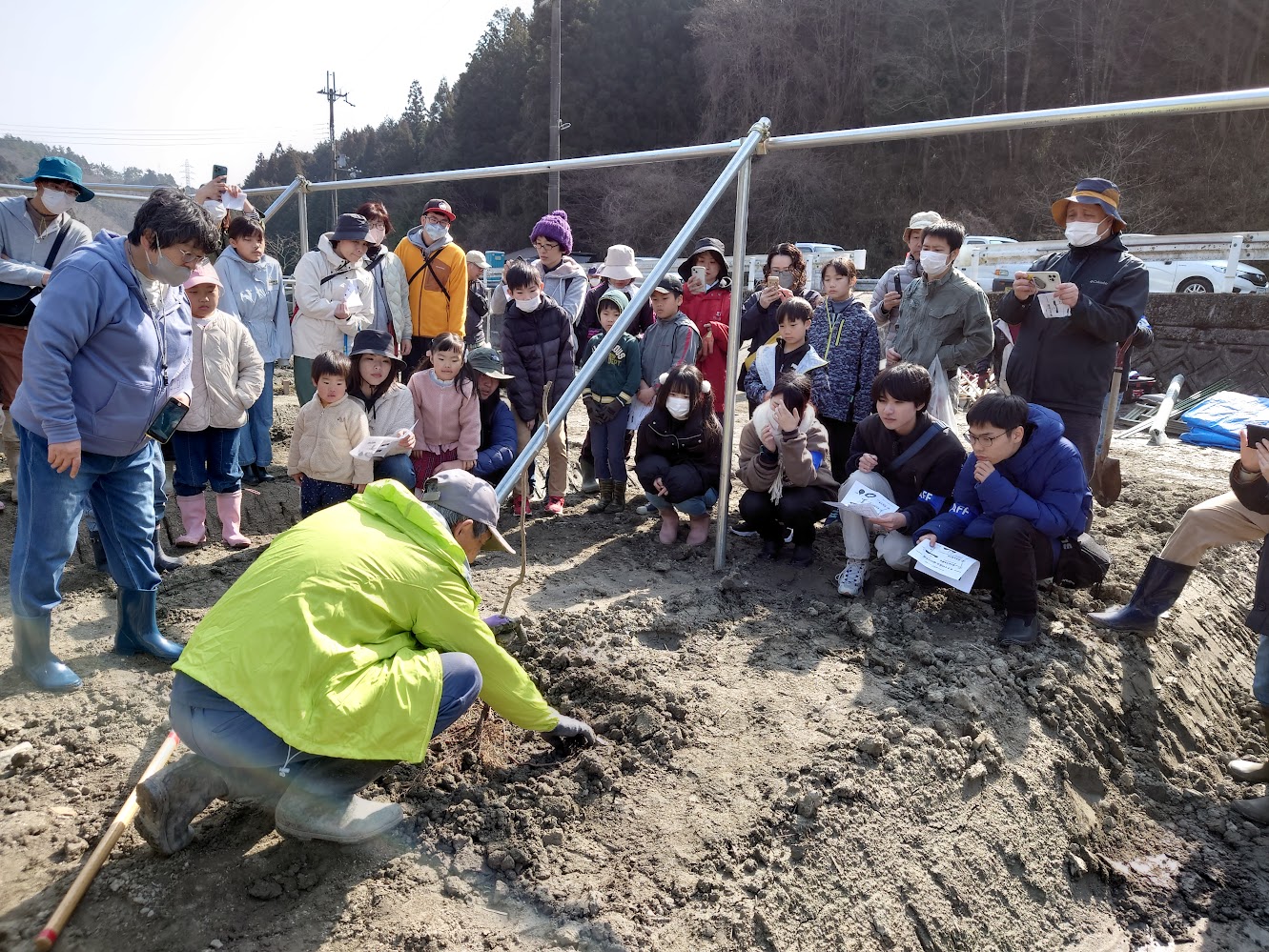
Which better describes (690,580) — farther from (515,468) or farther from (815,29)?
(815,29)

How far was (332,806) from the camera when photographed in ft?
7.99

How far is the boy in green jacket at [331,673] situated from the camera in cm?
223

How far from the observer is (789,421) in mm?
4473

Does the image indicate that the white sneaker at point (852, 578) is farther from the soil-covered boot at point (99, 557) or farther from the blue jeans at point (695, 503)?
the soil-covered boot at point (99, 557)

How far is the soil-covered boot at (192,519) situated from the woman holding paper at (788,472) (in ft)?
9.66

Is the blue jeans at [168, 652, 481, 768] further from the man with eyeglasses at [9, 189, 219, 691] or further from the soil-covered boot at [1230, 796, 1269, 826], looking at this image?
the soil-covered boot at [1230, 796, 1269, 826]

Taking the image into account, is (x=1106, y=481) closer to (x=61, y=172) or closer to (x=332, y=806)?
(x=332, y=806)

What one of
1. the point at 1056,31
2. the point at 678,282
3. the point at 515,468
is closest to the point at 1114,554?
the point at 678,282

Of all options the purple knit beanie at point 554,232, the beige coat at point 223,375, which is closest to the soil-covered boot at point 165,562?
the beige coat at point 223,375

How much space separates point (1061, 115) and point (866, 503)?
5.73ft

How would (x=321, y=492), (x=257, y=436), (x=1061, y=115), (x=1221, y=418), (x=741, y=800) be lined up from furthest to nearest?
(x=1221, y=418), (x=257, y=436), (x=321, y=492), (x=1061, y=115), (x=741, y=800)

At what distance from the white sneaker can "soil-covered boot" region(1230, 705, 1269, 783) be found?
5.30 feet

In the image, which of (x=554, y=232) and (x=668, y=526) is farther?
(x=554, y=232)

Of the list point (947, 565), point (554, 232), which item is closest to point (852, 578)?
point (947, 565)
